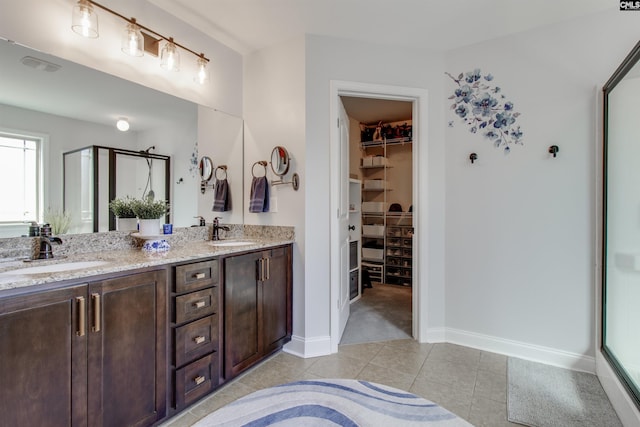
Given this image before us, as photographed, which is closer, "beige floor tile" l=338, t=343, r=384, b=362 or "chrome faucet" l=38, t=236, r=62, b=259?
"chrome faucet" l=38, t=236, r=62, b=259

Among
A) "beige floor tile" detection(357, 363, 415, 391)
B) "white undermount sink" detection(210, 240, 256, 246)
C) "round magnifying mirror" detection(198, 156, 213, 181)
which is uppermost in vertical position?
"round magnifying mirror" detection(198, 156, 213, 181)

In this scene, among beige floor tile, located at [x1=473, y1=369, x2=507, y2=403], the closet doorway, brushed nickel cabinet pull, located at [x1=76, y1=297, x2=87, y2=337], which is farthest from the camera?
the closet doorway

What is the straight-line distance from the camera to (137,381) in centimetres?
149

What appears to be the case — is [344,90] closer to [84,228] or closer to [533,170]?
[533,170]

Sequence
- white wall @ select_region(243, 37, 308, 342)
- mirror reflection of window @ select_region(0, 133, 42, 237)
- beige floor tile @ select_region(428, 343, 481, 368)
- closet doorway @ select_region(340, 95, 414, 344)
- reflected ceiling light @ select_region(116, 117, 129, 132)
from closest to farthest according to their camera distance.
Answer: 1. mirror reflection of window @ select_region(0, 133, 42, 237)
2. reflected ceiling light @ select_region(116, 117, 129, 132)
3. beige floor tile @ select_region(428, 343, 481, 368)
4. white wall @ select_region(243, 37, 308, 342)
5. closet doorway @ select_region(340, 95, 414, 344)

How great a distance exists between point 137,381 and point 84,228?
942mm

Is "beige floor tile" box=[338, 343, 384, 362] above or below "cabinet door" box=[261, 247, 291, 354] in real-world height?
below

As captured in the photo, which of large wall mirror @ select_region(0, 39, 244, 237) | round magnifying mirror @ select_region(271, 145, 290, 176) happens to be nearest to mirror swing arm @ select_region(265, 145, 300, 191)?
round magnifying mirror @ select_region(271, 145, 290, 176)

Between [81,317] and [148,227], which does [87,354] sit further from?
[148,227]

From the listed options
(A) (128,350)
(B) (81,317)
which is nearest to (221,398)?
(A) (128,350)

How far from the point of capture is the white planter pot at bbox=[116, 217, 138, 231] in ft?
6.56

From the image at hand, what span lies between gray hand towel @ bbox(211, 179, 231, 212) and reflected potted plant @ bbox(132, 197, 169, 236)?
1.80 ft

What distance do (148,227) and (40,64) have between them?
102 centimetres

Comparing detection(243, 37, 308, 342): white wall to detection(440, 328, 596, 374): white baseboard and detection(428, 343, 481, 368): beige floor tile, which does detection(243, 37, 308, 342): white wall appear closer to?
detection(428, 343, 481, 368): beige floor tile
